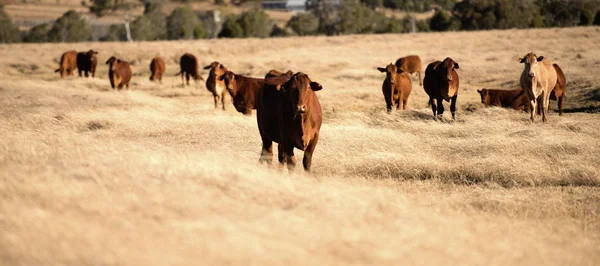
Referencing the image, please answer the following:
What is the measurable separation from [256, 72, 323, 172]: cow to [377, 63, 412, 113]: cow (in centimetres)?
787

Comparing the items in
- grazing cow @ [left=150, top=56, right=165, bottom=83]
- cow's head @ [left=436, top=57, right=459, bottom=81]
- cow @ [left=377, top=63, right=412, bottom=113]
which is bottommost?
grazing cow @ [left=150, top=56, right=165, bottom=83]

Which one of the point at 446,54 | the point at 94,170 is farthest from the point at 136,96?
the point at 446,54

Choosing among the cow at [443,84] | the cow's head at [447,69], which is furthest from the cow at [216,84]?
the cow's head at [447,69]

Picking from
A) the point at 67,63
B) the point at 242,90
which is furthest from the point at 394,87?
the point at 67,63

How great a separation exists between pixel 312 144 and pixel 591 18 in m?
58.0

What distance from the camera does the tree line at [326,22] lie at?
213 feet

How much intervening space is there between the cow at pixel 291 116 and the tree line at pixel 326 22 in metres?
56.4

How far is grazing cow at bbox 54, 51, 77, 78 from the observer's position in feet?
102

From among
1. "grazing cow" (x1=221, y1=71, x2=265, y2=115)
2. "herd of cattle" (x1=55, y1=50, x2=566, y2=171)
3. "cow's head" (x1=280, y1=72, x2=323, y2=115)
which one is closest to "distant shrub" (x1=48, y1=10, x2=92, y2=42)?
"herd of cattle" (x1=55, y1=50, x2=566, y2=171)

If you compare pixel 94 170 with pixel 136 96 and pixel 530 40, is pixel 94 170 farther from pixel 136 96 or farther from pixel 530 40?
pixel 530 40

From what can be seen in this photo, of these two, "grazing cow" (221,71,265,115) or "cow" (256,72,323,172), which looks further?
"grazing cow" (221,71,265,115)

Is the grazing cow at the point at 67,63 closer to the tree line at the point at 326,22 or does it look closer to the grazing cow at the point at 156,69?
the grazing cow at the point at 156,69

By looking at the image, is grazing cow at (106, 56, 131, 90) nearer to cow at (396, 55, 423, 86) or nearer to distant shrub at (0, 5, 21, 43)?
cow at (396, 55, 423, 86)

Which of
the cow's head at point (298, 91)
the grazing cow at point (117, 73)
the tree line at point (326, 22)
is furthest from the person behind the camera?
the tree line at point (326, 22)
